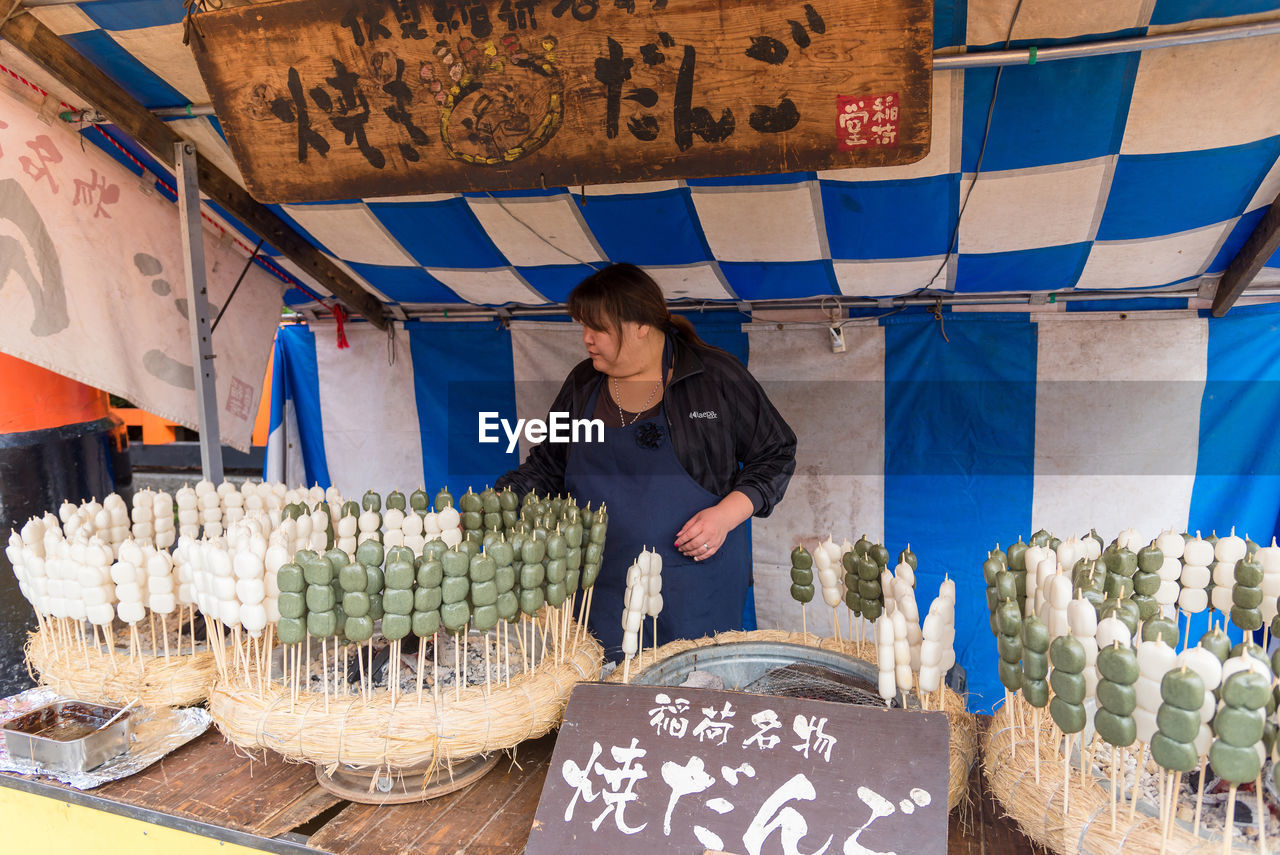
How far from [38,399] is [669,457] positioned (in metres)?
2.95

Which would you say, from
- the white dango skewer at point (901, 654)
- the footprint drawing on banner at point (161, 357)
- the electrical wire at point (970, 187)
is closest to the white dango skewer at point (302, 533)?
the white dango skewer at point (901, 654)

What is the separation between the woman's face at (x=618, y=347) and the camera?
2854 mm

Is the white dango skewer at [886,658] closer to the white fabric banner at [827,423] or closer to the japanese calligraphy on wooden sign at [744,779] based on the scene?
the japanese calligraphy on wooden sign at [744,779]

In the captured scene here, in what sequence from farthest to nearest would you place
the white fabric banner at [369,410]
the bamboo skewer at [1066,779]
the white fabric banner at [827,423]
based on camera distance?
the white fabric banner at [369,410], the white fabric banner at [827,423], the bamboo skewer at [1066,779]

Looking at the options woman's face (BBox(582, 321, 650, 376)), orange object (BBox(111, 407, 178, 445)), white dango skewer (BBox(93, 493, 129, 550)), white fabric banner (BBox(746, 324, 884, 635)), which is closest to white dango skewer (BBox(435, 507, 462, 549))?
woman's face (BBox(582, 321, 650, 376))

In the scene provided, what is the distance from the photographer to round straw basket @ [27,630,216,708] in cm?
198

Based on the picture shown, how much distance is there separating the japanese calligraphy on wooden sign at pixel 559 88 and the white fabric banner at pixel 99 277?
139 centimetres

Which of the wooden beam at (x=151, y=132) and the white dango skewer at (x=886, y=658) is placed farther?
the wooden beam at (x=151, y=132)

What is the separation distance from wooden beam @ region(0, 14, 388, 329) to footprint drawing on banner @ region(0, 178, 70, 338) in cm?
52

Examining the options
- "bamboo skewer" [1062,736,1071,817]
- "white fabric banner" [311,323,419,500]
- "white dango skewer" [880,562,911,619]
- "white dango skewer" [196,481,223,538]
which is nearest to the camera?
"bamboo skewer" [1062,736,1071,817]

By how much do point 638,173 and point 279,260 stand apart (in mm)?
2795

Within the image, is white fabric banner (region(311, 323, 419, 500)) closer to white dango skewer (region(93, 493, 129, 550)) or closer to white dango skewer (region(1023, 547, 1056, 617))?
white dango skewer (region(93, 493, 129, 550))

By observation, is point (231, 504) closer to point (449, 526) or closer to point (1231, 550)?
point (449, 526)

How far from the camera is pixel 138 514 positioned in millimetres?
2416
